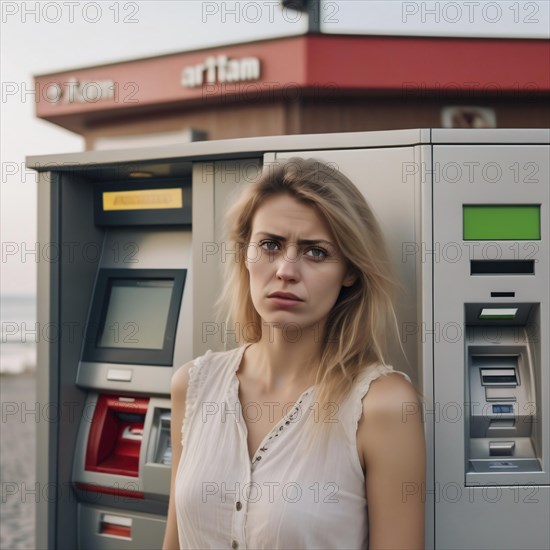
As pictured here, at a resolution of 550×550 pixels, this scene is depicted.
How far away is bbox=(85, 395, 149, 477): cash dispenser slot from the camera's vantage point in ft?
10.2

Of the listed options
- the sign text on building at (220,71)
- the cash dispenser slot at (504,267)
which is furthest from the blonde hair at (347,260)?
the sign text on building at (220,71)

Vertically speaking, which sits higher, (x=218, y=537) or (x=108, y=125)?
(x=108, y=125)

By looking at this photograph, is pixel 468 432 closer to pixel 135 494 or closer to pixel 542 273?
pixel 542 273

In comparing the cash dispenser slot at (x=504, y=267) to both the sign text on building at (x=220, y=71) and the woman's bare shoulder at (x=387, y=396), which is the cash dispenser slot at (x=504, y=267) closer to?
the woman's bare shoulder at (x=387, y=396)

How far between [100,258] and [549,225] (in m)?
1.98

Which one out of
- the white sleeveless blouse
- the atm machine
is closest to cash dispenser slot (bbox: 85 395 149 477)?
the atm machine

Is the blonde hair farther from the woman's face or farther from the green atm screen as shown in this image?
the green atm screen

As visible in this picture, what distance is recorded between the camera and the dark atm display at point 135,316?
3.09m

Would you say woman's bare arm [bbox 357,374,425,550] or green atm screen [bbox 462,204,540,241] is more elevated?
green atm screen [bbox 462,204,540,241]

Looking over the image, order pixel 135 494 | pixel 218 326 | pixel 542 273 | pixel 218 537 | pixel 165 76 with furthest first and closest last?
pixel 165 76, pixel 135 494, pixel 218 326, pixel 542 273, pixel 218 537

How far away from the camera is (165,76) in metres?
10.4

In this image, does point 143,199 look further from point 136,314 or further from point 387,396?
point 387,396

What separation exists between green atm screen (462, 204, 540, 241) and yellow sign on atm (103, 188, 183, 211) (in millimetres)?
1259

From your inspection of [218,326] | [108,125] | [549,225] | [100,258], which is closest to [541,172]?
[549,225]
